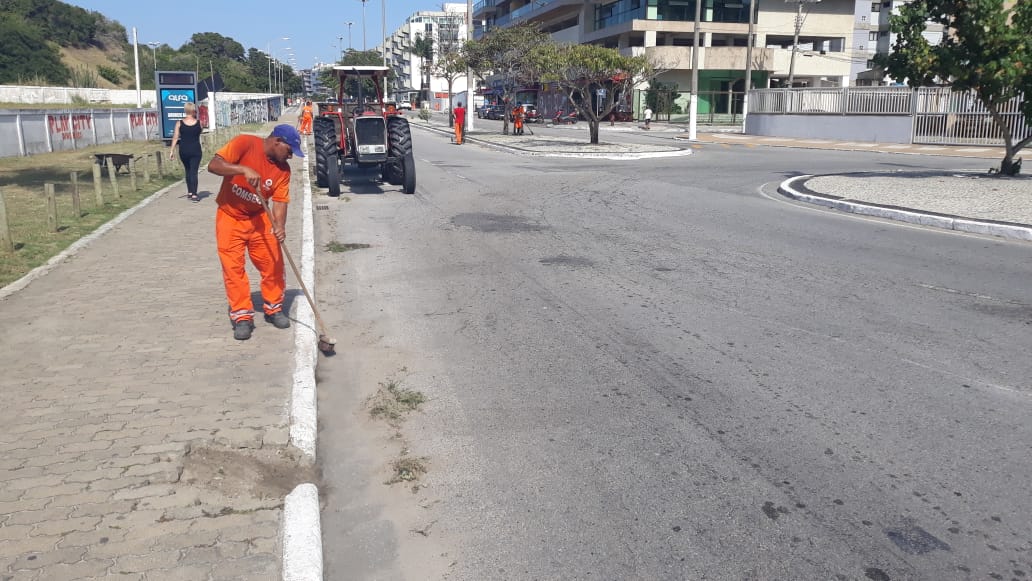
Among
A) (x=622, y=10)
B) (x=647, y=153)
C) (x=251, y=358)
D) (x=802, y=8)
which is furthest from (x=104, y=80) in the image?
(x=251, y=358)

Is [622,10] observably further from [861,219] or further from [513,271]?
[513,271]

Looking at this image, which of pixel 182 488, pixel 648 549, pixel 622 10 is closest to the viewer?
pixel 648 549

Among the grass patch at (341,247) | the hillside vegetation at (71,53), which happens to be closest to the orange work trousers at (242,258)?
the grass patch at (341,247)

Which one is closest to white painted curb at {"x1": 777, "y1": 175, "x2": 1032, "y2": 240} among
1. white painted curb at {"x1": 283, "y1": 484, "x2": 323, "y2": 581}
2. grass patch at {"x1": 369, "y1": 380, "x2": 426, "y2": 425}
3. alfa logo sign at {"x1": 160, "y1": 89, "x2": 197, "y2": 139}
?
grass patch at {"x1": 369, "y1": 380, "x2": 426, "y2": 425}

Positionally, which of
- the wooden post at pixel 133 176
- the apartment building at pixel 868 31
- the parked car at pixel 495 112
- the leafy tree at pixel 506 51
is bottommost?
the wooden post at pixel 133 176

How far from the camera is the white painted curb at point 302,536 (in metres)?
3.46

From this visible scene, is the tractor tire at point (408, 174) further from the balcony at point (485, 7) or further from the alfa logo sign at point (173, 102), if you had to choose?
the balcony at point (485, 7)

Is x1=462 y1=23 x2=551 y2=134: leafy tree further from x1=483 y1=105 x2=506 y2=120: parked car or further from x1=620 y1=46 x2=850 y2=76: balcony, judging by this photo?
x1=483 y1=105 x2=506 y2=120: parked car

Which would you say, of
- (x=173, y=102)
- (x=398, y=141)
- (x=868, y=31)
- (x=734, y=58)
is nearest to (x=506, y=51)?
(x=173, y=102)

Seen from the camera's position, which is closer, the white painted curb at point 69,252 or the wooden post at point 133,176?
the white painted curb at point 69,252

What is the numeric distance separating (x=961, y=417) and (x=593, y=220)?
8298 mm

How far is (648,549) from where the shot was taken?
371 cm

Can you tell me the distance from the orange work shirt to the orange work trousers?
76mm

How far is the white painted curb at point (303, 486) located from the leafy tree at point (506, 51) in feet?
116
